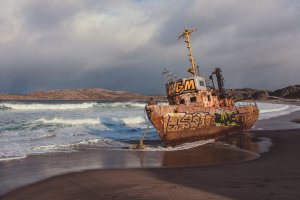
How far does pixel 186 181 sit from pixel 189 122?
9.53m

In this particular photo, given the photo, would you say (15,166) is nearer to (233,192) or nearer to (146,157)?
(146,157)

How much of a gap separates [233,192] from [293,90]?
112 meters

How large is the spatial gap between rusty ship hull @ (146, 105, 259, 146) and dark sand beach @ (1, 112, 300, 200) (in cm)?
420

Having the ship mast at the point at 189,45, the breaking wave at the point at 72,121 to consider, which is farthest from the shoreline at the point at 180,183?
the breaking wave at the point at 72,121

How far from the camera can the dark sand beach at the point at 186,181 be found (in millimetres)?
7984

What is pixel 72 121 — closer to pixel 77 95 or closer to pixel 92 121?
pixel 92 121

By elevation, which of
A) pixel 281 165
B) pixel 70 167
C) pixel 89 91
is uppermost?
pixel 89 91

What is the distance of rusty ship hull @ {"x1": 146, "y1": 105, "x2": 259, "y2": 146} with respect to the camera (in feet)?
58.9

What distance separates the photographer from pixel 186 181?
9.55 meters

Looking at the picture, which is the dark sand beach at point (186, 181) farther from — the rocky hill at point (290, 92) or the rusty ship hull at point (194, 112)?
the rocky hill at point (290, 92)

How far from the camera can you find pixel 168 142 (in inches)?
708

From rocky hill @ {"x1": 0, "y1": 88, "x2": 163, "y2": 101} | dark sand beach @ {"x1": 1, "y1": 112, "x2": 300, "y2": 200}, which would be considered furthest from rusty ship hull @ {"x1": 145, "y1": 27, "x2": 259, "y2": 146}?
rocky hill @ {"x1": 0, "y1": 88, "x2": 163, "y2": 101}

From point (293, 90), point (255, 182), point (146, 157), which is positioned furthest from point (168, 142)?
point (293, 90)

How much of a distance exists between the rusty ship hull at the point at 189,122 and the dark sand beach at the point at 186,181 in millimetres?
4197
